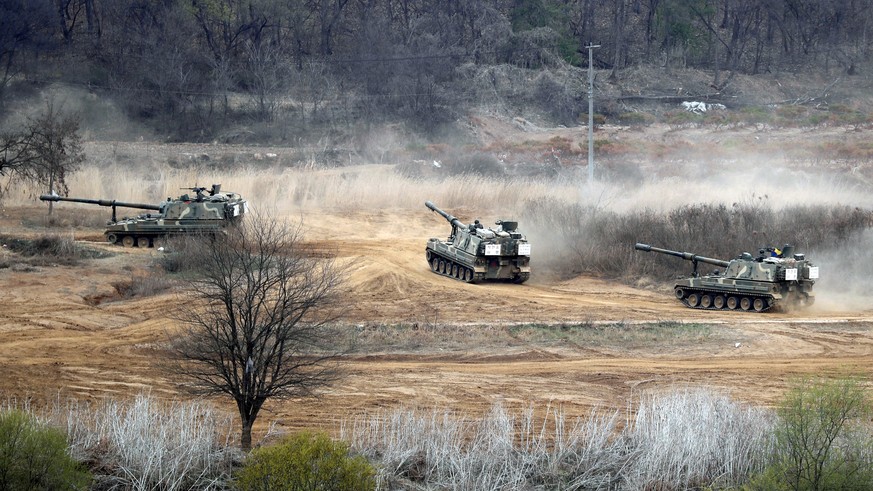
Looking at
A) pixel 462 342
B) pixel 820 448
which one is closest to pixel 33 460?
pixel 820 448

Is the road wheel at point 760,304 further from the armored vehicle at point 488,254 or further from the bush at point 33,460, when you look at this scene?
the bush at point 33,460

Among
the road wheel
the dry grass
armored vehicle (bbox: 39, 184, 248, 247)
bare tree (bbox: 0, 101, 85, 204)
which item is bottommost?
the dry grass

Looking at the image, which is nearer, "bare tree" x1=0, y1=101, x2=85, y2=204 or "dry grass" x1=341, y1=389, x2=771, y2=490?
"dry grass" x1=341, y1=389, x2=771, y2=490

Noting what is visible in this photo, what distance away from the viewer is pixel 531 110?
6278cm

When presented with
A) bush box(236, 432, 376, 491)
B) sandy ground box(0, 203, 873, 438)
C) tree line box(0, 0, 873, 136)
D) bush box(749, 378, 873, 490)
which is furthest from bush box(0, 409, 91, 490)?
tree line box(0, 0, 873, 136)

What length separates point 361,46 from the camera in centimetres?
6419

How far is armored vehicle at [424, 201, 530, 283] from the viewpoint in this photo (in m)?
30.5

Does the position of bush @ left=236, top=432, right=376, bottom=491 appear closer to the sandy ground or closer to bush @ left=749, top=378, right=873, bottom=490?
the sandy ground

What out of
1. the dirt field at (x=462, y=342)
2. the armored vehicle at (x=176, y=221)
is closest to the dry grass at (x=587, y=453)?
the dirt field at (x=462, y=342)

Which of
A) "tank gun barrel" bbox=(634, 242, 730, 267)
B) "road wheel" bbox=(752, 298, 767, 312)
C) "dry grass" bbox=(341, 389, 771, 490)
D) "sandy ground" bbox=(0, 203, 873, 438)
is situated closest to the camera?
"dry grass" bbox=(341, 389, 771, 490)

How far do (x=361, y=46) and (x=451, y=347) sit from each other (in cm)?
4390

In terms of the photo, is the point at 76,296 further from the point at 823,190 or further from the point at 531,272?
the point at 823,190

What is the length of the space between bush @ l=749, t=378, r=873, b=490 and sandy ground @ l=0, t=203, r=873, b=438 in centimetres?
500

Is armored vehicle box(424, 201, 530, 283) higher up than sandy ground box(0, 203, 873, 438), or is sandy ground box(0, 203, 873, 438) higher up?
armored vehicle box(424, 201, 530, 283)
